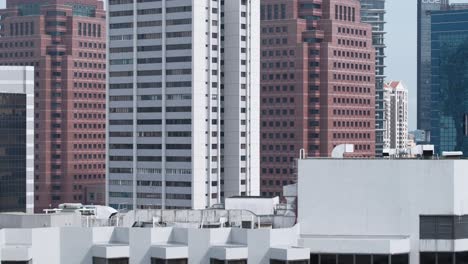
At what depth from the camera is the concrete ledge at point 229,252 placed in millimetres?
51312

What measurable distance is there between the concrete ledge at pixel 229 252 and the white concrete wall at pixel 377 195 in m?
4.54

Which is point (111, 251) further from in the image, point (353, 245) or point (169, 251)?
point (353, 245)

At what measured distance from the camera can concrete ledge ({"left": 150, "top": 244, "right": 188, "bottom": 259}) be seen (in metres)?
51.3

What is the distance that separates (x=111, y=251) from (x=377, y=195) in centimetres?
1225

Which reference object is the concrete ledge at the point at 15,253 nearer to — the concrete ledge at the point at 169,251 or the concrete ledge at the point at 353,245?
the concrete ledge at the point at 169,251

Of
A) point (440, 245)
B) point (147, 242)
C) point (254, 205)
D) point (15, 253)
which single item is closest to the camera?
point (15, 253)

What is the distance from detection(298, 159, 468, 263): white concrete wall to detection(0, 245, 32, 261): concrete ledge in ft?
41.4

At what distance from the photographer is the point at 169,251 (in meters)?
51.3

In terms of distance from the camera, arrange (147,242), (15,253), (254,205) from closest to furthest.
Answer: (15,253) → (147,242) → (254,205)

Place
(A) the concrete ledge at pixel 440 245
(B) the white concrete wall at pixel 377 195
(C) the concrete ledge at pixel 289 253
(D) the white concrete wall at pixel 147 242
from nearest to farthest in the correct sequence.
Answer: (C) the concrete ledge at pixel 289 253 → (D) the white concrete wall at pixel 147 242 → (B) the white concrete wall at pixel 377 195 → (A) the concrete ledge at pixel 440 245

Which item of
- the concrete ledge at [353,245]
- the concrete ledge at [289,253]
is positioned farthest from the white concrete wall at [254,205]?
the concrete ledge at [289,253]

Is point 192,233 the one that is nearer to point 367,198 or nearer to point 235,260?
point 235,260

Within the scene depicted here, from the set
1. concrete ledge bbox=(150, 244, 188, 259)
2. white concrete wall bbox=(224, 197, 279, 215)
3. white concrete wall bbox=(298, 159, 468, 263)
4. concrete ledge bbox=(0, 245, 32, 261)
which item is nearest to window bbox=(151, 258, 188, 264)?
concrete ledge bbox=(150, 244, 188, 259)

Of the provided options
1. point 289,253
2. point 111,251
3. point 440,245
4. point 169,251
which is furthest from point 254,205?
point 111,251
